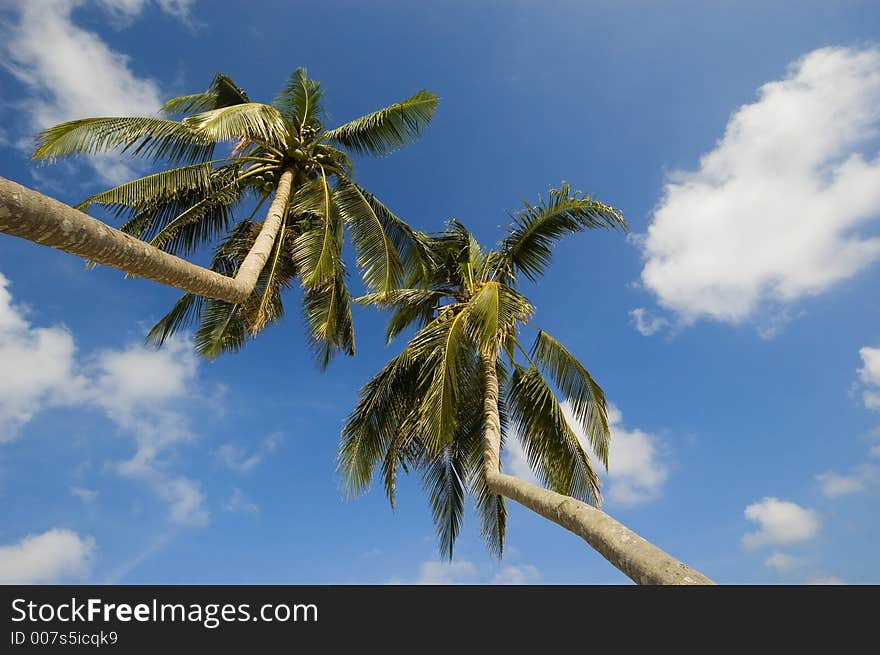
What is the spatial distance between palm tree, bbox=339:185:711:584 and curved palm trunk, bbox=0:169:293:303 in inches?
136

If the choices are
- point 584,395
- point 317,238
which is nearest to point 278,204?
point 317,238

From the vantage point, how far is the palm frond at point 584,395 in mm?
9131

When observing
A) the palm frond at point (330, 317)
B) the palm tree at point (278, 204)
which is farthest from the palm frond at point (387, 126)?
the palm frond at point (330, 317)

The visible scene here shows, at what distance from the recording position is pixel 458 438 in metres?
10.3

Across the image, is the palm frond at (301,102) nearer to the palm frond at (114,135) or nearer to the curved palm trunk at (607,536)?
the palm frond at (114,135)

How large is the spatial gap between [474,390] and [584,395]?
78.4 inches

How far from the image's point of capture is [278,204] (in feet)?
25.8

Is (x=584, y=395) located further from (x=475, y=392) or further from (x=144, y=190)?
(x=144, y=190)

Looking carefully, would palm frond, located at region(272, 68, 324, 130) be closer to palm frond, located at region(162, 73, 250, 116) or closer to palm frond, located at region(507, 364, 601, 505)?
palm frond, located at region(162, 73, 250, 116)

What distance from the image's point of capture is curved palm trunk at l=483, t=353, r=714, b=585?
10.3 ft

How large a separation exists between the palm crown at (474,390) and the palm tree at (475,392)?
0.07 feet

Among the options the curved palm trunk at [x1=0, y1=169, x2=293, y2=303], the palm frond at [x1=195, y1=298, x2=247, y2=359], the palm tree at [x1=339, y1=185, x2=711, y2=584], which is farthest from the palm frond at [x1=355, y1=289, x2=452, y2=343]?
the curved palm trunk at [x1=0, y1=169, x2=293, y2=303]
